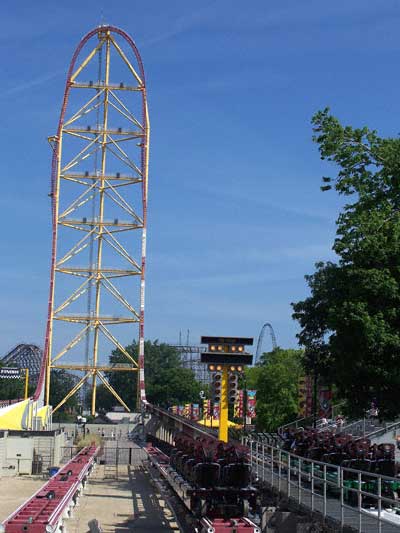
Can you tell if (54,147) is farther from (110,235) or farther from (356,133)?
(356,133)

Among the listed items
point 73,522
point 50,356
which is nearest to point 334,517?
point 73,522

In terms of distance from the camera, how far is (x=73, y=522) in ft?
72.8

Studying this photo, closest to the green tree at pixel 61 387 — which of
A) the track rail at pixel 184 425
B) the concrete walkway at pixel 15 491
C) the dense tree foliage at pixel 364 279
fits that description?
the track rail at pixel 184 425

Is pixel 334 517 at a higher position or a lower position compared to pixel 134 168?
lower

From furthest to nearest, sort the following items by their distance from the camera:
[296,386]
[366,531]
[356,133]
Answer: [296,386] → [356,133] → [366,531]

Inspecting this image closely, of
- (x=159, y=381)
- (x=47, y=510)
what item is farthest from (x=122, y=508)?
(x=159, y=381)

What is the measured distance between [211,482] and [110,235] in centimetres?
4847

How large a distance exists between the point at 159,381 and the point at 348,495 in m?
114

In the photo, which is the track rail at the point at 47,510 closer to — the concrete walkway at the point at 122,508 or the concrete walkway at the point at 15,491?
the concrete walkway at the point at 122,508

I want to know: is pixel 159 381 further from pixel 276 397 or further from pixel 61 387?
pixel 276 397

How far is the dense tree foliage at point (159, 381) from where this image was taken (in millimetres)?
126062

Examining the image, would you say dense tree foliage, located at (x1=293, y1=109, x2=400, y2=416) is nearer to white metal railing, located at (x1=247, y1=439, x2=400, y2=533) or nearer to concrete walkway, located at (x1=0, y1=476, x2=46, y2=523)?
white metal railing, located at (x1=247, y1=439, x2=400, y2=533)

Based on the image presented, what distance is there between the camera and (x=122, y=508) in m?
26.1

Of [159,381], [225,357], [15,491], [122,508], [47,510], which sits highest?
[159,381]
